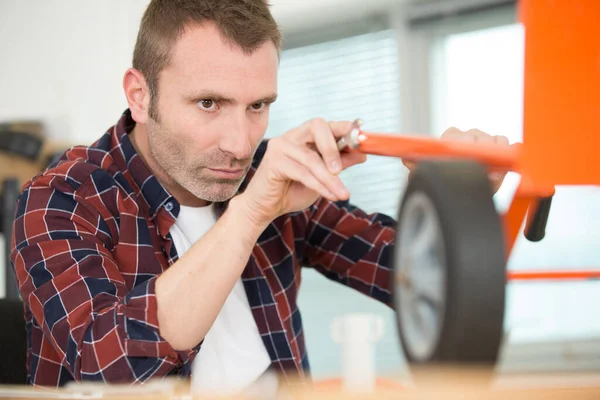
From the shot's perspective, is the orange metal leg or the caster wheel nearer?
the caster wheel

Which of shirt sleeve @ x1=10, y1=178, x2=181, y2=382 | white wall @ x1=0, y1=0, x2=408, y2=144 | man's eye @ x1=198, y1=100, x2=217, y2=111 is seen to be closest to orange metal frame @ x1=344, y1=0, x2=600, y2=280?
shirt sleeve @ x1=10, y1=178, x2=181, y2=382

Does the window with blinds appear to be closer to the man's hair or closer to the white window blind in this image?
the white window blind

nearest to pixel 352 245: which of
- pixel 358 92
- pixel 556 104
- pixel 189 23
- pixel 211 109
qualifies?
pixel 211 109

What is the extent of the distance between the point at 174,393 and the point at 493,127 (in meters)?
2.71

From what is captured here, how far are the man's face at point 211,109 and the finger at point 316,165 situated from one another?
316 millimetres

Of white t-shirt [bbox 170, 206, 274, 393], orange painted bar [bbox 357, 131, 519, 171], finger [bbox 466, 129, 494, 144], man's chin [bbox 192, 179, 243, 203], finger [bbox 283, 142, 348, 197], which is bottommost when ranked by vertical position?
white t-shirt [bbox 170, 206, 274, 393]

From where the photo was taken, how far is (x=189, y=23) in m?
1.18

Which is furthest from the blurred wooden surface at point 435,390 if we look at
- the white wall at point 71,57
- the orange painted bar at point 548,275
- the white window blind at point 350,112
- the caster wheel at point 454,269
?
the white wall at point 71,57

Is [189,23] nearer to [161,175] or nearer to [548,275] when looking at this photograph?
[161,175]

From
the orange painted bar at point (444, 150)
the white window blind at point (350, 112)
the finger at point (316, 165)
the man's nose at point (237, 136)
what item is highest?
the orange painted bar at point (444, 150)

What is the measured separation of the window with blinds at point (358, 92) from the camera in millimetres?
3438

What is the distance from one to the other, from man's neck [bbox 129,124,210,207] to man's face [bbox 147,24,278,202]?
2.9 inches

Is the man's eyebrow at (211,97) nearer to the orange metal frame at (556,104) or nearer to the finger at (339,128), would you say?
the finger at (339,128)

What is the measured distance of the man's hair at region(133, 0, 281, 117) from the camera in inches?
46.0
